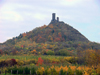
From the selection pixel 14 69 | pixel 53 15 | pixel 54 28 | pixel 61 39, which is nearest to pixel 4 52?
pixel 14 69

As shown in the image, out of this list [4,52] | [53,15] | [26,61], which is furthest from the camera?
[53,15]

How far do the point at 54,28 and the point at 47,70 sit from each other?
77393 millimetres

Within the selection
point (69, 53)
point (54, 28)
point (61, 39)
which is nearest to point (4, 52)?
point (69, 53)

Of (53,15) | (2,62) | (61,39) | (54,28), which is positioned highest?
(53,15)

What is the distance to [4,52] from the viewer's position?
166 ft

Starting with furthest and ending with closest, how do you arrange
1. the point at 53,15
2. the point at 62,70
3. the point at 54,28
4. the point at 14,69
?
the point at 53,15, the point at 54,28, the point at 14,69, the point at 62,70

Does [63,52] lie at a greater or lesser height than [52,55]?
greater

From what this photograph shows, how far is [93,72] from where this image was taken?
20.4m

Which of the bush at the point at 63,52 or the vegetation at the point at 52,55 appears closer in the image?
the vegetation at the point at 52,55

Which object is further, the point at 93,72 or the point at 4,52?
the point at 4,52

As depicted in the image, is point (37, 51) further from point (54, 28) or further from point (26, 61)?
point (54, 28)

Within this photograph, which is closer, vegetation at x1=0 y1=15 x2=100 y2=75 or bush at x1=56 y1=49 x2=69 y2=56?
vegetation at x1=0 y1=15 x2=100 y2=75

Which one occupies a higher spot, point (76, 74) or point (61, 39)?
point (61, 39)

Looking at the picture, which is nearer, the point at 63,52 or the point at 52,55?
the point at 52,55
